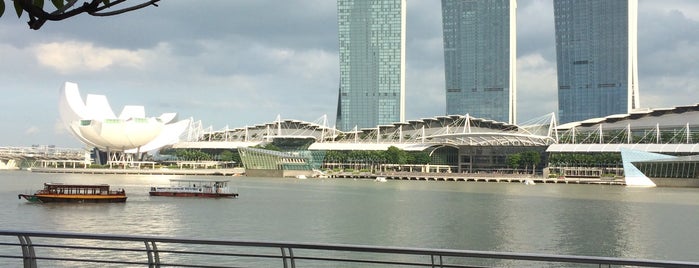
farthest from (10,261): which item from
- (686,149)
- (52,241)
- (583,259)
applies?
(686,149)

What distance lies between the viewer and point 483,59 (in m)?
116

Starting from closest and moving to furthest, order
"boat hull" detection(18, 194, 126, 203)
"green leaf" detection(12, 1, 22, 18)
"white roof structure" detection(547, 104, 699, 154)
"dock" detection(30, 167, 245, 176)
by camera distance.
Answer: "green leaf" detection(12, 1, 22, 18) → "boat hull" detection(18, 194, 126, 203) → "white roof structure" detection(547, 104, 699, 154) → "dock" detection(30, 167, 245, 176)

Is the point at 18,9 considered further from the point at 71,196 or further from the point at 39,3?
the point at 71,196

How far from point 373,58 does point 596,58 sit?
31532 mm

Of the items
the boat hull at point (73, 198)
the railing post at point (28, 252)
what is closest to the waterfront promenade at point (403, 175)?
the boat hull at point (73, 198)

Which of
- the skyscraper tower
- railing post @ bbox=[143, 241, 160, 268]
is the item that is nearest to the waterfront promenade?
the skyscraper tower

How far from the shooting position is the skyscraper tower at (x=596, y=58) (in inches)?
4232

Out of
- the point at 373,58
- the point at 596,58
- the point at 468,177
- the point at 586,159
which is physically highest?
the point at 373,58

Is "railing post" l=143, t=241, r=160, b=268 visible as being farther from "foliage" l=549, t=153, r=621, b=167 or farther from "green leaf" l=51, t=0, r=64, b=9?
"foliage" l=549, t=153, r=621, b=167

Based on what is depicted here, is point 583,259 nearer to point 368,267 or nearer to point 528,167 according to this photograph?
point 368,267

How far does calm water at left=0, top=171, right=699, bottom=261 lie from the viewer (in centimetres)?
2341

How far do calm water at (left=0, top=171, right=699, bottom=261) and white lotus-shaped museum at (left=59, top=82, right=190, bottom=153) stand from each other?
5881 centimetres

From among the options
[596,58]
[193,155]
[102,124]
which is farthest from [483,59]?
[102,124]

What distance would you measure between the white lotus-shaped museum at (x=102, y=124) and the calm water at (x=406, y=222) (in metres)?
58.8
